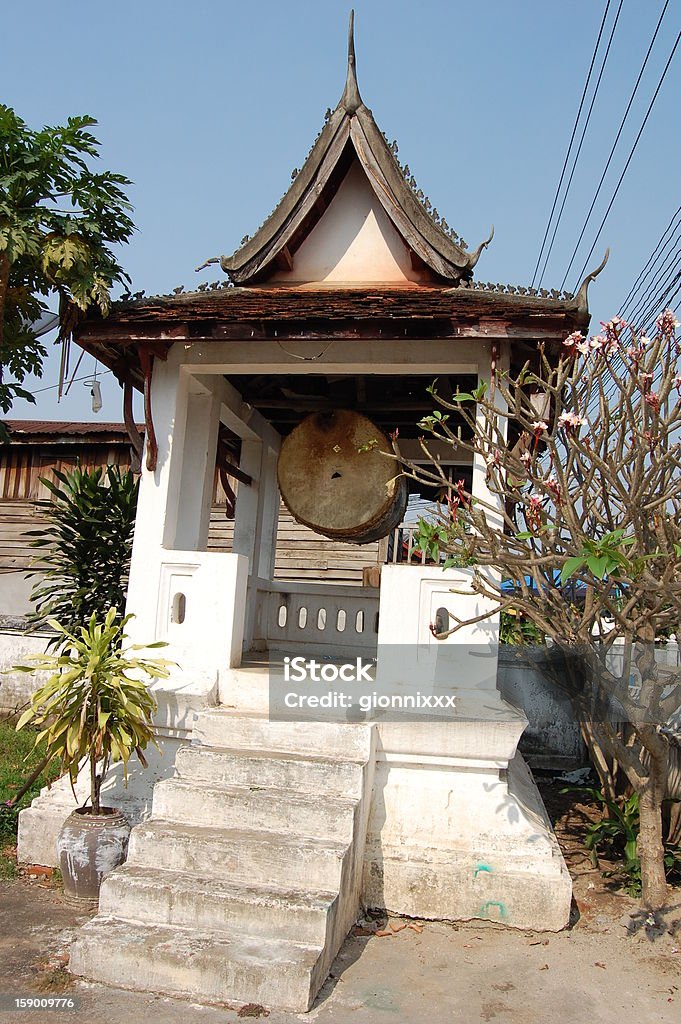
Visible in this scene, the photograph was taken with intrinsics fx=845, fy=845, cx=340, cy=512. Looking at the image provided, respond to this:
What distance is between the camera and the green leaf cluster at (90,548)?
8891 millimetres

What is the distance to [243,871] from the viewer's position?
486cm

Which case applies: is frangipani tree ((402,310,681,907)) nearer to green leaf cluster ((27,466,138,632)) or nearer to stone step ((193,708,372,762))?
stone step ((193,708,372,762))

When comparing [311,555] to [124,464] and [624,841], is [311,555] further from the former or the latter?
[624,841]

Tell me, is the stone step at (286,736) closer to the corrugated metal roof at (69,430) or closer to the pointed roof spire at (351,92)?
the pointed roof spire at (351,92)

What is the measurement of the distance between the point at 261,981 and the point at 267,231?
19.4ft

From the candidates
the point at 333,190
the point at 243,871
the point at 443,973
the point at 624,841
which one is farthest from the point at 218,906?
the point at 333,190

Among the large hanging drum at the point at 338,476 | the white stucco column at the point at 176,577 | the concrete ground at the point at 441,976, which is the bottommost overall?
the concrete ground at the point at 441,976

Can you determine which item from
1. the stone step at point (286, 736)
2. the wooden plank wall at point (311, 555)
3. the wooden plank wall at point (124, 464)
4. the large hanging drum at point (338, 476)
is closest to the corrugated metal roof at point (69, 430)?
the wooden plank wall at point (124, 464)

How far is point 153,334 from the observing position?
22.2 ft

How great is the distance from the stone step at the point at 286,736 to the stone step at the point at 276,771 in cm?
19

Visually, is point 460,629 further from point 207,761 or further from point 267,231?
point 267,231

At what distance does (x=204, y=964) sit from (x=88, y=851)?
1447 millimetres

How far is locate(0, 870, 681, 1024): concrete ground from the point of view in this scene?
4145mm

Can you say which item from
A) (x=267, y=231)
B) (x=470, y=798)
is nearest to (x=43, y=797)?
(x=470, y=798)
